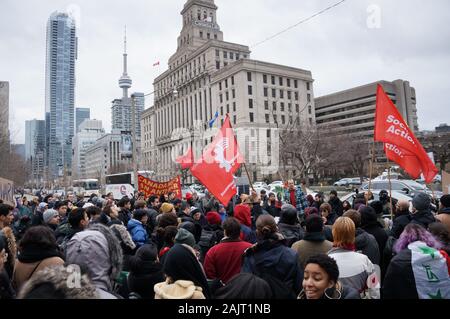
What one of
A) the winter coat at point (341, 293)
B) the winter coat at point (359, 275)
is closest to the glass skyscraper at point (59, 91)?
the winter coat at point (359, 275)

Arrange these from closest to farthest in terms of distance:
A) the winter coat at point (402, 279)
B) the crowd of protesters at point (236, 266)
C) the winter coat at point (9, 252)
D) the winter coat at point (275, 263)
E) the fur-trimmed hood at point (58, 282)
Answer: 1. the fur-trimmed hood at point (58, 282)
2. the crowd of protesters at point (236, 266)
3. the winter coat at point (402, 279)
4. the winter coat at point (275, 263)
5. the winter coat at point (9, 252)

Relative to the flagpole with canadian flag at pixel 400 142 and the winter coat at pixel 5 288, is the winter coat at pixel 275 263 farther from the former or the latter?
the flagpole with canadian flag at pixel 400 142

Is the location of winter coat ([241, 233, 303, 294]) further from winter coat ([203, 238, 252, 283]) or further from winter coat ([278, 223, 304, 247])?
winter coat ([278, 223, 304, 247])

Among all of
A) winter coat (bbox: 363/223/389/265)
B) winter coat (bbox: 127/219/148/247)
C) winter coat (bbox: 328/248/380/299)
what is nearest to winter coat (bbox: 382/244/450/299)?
winter coat (bbox: 328/248/380/299)

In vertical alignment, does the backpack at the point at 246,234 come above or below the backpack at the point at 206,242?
above

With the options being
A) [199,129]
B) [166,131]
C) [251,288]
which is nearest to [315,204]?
[251,288]

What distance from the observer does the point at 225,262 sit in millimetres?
3719

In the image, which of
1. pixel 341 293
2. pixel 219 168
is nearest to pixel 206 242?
pixel 219 168

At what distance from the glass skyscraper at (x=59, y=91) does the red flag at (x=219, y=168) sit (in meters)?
156

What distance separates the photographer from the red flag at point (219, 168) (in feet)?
23.7

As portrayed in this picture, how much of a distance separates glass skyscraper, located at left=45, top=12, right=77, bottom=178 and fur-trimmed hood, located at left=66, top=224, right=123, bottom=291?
16028cm

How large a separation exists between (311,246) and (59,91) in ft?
697
